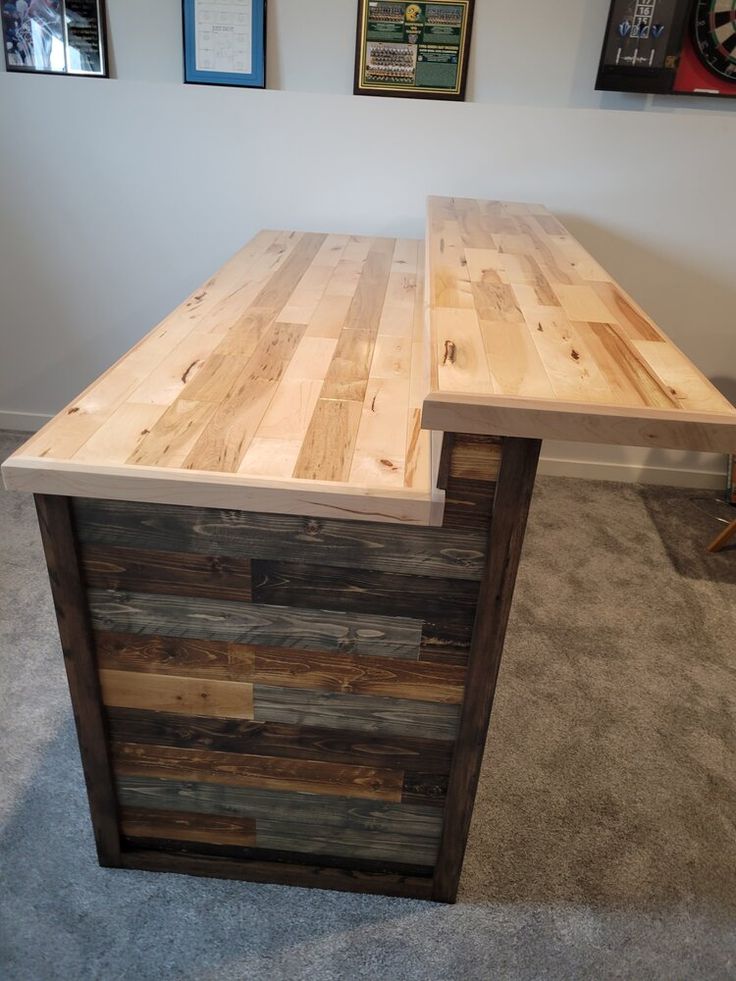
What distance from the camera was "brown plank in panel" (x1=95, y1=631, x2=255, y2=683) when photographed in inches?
48.7

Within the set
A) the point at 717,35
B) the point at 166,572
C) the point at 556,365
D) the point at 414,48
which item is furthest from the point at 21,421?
the point at 717,35

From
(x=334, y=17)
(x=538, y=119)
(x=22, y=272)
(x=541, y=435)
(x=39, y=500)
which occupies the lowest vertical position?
(x=22, y=272)

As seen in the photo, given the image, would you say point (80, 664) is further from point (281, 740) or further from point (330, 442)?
point (330, 442)

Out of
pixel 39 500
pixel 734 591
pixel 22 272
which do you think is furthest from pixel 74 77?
pixel 734 591

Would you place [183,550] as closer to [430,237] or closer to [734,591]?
[430,237]

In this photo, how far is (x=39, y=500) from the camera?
1113 millimetres

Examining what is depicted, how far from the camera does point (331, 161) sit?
8.41 feet

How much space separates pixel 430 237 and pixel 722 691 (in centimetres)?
136

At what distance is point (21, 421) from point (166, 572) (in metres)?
2.22

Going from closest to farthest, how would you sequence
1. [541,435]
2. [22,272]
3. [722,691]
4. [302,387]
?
[541,435] < [302,387] < [722,691] < [22,272]

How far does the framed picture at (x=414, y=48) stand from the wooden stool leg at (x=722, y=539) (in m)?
1.64

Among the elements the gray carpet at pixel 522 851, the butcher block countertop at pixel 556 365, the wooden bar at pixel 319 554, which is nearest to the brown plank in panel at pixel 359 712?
the wooden bar at pixel 319 554

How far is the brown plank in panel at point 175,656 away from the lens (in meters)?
1.24

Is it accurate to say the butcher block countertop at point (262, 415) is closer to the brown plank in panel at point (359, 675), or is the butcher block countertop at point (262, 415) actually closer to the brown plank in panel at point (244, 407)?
the brown plank in panel at point (244, 407)
